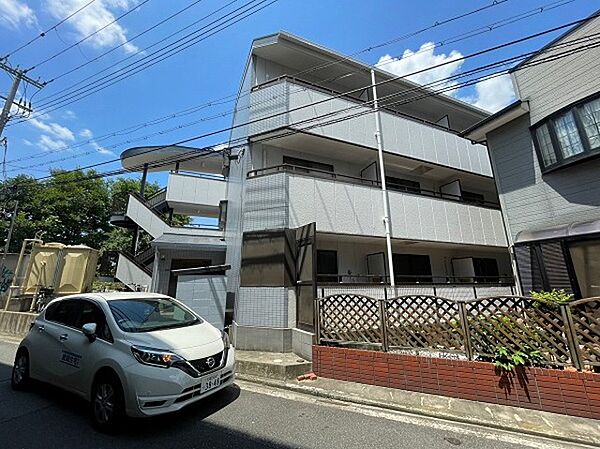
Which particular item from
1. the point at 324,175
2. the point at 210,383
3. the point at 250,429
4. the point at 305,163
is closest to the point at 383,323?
the point at 250,429

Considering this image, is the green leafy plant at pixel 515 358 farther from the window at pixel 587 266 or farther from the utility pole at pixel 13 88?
the utility pole at pixel 13 88

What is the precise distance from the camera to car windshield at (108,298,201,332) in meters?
3.67

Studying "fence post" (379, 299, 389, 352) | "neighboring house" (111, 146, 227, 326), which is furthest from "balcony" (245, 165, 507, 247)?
"fence post" (379, 299, 389, 352)

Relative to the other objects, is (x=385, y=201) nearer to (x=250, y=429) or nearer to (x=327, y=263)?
(x=327, y=263)

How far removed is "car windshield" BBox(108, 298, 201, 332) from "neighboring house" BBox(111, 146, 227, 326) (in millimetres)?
2335

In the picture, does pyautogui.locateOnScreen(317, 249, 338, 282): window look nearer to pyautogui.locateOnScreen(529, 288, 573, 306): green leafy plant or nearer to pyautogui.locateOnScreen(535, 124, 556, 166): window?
pyautogui.locateOnScreen(529, 288, 573, 306): green leafy plant

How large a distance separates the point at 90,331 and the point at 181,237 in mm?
6828

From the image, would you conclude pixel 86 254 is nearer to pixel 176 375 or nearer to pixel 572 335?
pixel 176 375

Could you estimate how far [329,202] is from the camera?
7.68 m

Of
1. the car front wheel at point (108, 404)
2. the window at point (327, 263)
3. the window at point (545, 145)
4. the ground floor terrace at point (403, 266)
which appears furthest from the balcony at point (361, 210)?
the car front wheel at point (108, 404)

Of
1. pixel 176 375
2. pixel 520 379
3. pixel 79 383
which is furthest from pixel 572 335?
pixel 79 383

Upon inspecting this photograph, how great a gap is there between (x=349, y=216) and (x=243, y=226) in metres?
3.16

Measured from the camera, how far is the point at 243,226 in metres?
7.59

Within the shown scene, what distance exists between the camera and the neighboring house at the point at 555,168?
606cm
